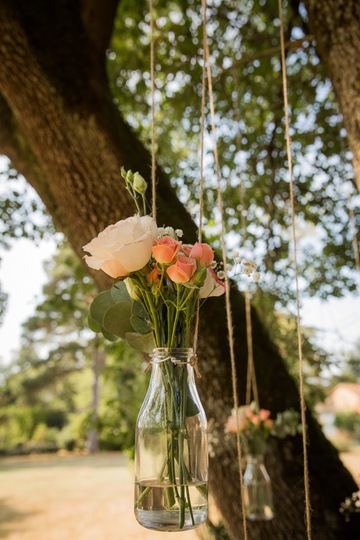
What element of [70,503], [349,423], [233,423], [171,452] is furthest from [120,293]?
[349,423]

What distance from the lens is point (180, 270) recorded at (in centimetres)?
101

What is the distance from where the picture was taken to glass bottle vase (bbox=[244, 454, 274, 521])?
1814 mm

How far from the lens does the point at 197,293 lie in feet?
3.61

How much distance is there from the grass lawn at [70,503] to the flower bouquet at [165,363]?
524 cm

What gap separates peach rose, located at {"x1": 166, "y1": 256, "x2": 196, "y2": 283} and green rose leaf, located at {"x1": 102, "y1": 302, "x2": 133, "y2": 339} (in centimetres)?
18

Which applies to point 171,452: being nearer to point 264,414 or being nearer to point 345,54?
point 264,414

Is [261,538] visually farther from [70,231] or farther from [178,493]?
[70,231]

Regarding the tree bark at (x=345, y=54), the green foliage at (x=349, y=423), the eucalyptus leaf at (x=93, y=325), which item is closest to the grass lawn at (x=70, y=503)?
the tree bark at (x=345, y=54)

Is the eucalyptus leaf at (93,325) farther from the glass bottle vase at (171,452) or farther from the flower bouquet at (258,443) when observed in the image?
the flower bouquet at (258,443)

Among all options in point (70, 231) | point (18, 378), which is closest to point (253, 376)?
point (70, 231)

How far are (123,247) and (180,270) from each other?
0.37 feet

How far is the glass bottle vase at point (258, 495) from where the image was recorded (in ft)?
5.95

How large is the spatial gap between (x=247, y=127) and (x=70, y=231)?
7.00ft

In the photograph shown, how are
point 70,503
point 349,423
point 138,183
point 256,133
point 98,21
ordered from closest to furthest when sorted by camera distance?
point 138,183 → point 98,21 → point 256,133 → point 70,503 → point 349,423
